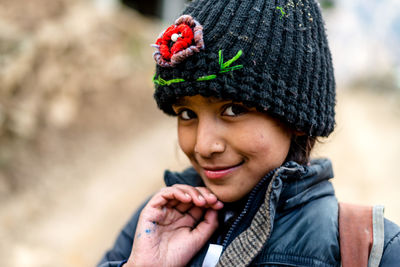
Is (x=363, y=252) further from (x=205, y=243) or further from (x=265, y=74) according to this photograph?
(x=265, y=74)

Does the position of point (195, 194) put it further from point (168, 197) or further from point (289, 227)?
point (289, 227)

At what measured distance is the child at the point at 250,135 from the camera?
1.51 m

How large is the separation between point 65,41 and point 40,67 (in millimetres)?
857

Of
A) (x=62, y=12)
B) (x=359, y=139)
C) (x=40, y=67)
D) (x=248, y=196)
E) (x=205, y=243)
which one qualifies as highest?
(x=62, y=12)

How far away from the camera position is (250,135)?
157cm

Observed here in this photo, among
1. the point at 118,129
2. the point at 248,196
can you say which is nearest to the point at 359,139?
the point at 118,129

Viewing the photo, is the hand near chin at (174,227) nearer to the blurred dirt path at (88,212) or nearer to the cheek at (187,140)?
the cheek at (187,140)

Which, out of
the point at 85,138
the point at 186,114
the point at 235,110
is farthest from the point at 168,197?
the point at 85,138

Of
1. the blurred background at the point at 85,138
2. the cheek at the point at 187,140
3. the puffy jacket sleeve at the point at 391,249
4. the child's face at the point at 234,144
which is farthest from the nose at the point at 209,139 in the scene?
the blurred background at the point at 85,138

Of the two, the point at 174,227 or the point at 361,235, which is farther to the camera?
the point at 174,227

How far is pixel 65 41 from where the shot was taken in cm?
762

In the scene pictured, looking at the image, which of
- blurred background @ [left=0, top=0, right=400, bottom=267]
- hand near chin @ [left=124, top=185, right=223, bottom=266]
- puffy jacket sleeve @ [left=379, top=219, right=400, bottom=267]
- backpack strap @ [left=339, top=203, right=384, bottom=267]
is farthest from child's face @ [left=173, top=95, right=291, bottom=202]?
blurred background @ [left=0, top=0, right=400, bottom=267]

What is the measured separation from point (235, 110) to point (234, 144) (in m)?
0.14

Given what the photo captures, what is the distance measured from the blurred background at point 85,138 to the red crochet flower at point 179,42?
2505mm
